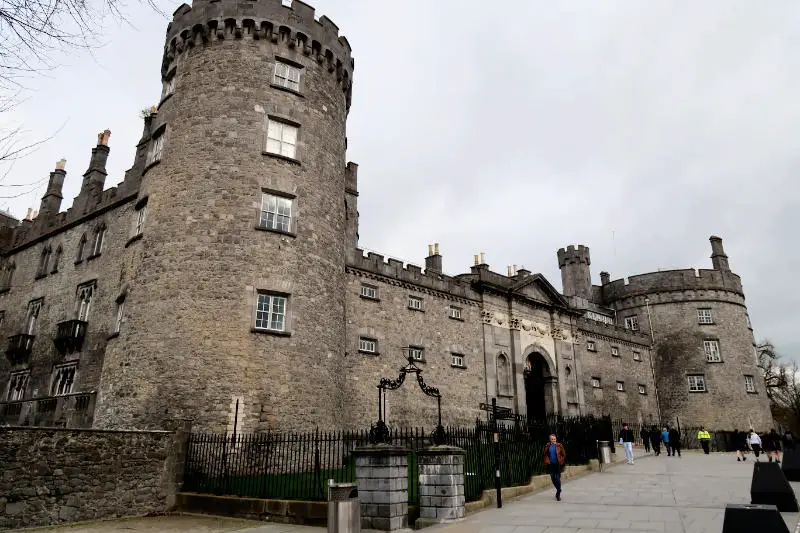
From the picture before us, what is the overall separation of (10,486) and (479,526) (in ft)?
33.8

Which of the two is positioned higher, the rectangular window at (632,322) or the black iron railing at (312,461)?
the rectangular window at (632,322)

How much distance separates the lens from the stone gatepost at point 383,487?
11125 millimetres

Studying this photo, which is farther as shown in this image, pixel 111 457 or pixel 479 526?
pixel 111 457

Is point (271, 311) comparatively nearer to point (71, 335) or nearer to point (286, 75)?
point (286, 75)

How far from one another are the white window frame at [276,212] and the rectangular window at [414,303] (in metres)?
8.97

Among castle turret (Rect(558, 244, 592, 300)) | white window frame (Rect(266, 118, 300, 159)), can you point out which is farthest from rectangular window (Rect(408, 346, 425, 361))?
castle turret (Rect(558, 244, 592, 300))

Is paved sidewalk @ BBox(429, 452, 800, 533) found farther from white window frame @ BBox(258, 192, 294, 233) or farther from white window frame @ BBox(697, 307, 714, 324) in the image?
white window frame @ BBox(697, 307, 714, 324)

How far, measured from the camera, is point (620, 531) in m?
9.48

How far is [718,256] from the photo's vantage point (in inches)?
1804

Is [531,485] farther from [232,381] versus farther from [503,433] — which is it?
[232,381]

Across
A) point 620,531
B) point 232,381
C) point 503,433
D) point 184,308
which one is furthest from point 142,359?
point 620,531

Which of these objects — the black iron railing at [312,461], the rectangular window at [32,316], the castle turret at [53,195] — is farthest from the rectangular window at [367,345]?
the castle turret at [53,195]

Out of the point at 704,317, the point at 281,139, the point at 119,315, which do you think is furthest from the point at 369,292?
the point at 704,317

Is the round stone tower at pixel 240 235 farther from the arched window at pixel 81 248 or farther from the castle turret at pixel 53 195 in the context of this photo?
the castle turret at pixel 53 195
